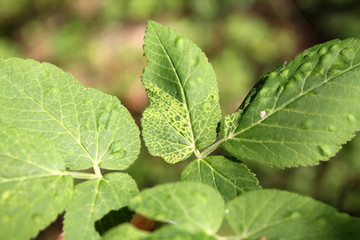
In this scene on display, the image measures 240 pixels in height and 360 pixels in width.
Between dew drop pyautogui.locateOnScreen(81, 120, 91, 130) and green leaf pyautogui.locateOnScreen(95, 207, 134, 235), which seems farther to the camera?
dew drop pyautogui.locateOnScreen(81, 120, 91, 130)

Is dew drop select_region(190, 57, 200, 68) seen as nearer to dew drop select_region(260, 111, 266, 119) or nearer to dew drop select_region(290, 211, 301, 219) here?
dew drop select_region(260, 111, 266, 119)

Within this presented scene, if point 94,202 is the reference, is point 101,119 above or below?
above

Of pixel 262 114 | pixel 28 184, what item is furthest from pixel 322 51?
pixel 28 184

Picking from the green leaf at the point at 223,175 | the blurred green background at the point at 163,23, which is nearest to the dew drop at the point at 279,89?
the green leaf at the point at 223,175

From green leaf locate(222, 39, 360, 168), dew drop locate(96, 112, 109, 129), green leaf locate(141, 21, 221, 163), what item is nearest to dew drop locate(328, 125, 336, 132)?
green leaf locate(222, 39, 360, 168)

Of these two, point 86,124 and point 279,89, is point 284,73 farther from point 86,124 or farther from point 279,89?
point 86,124

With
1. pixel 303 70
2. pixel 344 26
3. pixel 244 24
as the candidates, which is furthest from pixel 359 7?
pixel 303 70
